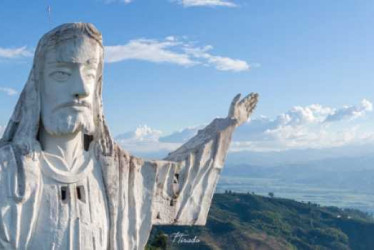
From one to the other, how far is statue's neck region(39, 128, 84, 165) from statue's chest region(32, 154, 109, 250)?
0.21 metres

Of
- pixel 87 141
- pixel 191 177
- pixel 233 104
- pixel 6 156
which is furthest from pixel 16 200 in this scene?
pixel 233 104

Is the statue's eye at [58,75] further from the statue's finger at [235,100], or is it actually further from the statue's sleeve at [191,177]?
the statue's finger at [235,100]

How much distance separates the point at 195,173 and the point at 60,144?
190 cm

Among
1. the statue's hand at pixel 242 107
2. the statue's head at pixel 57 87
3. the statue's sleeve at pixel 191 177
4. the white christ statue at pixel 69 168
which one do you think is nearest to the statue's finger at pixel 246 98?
the statue's hand at pixel 242 107

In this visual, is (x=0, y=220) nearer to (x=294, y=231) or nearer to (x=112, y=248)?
(x=112, y=248)

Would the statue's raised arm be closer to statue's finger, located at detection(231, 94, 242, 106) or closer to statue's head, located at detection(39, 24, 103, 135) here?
statue's finger, located at detection(231, 94, 242, 106)

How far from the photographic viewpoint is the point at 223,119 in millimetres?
8594

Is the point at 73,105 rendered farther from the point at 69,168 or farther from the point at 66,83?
the point at 69,168

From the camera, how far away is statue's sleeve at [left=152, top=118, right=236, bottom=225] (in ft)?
26.4

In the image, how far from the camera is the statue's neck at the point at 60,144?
725 centimetres

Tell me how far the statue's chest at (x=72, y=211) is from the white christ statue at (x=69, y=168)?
0.03ft

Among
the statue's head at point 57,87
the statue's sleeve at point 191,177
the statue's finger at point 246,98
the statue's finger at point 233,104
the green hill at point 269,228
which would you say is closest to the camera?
the statue's head at point 57,87

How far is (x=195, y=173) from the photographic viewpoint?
8359mm

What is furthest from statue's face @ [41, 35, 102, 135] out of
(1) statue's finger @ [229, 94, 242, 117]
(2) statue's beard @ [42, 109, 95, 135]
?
(1) statue's finger @ [229, 94, 242, 117]
